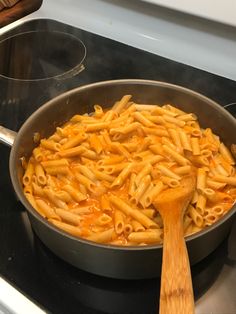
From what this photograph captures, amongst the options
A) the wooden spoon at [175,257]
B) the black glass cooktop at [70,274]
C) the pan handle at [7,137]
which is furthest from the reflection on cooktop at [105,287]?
the pan handle at [7,137]

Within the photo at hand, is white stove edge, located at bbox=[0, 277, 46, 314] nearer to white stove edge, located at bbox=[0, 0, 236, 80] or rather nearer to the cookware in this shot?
the cookware

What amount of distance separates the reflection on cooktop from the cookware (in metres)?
0.03

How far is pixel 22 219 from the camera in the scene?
85 centimetres

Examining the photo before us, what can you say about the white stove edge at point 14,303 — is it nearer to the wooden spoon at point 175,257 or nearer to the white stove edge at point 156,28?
the wooden spoon at point 175,257

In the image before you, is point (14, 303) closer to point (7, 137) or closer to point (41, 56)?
point (7, 137)

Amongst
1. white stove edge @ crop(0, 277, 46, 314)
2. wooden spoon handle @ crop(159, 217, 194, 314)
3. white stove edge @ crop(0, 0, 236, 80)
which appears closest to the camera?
wooden spoon handle @ crop(159, 217, 194, 314)

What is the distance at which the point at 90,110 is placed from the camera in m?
1.01

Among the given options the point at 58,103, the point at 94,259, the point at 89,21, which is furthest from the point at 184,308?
the point at 89,21

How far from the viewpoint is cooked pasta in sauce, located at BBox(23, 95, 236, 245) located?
766 mm

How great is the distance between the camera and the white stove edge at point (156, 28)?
115cm

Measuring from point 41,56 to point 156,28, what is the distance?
0.99 feet

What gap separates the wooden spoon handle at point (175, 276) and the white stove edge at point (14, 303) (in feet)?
0.64

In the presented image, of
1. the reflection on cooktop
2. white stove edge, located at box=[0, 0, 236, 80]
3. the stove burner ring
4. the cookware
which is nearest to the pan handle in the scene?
the cookware

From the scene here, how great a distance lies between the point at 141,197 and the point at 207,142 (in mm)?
197
